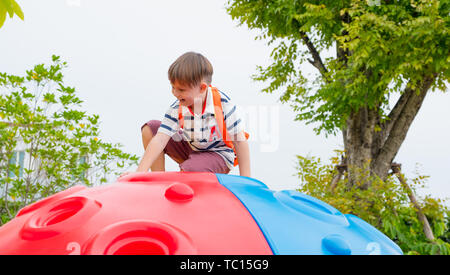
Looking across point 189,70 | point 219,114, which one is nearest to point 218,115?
point 219,114

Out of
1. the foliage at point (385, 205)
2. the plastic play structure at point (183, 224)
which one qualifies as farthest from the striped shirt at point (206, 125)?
the foliage at point (385, 205)

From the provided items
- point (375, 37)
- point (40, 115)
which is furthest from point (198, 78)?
point (375, 37)

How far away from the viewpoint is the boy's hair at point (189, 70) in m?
2.27

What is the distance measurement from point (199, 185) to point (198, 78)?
3.12 feet

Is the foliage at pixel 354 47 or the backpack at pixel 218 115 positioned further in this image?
the foliage at pixel 354 47

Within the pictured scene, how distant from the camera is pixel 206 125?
2533 mm

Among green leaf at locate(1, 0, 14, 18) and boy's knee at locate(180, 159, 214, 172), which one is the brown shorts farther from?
green leaf at locate(1, 0, 14, 18)

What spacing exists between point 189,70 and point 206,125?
0.43 m

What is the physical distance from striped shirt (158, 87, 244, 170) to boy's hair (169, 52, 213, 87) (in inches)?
7.4

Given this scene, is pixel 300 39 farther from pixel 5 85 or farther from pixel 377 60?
pixel 5 85

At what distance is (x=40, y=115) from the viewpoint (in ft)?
16.2

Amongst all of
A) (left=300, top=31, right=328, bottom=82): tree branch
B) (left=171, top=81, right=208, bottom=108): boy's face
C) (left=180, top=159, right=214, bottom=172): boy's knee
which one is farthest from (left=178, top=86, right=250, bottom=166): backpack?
(left=300, top=31, right=328, bottom=82): tree branch

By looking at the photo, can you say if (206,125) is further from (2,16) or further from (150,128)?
(2,16)

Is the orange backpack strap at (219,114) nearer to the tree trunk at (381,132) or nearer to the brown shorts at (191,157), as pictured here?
the brown shorts at (191,157)
